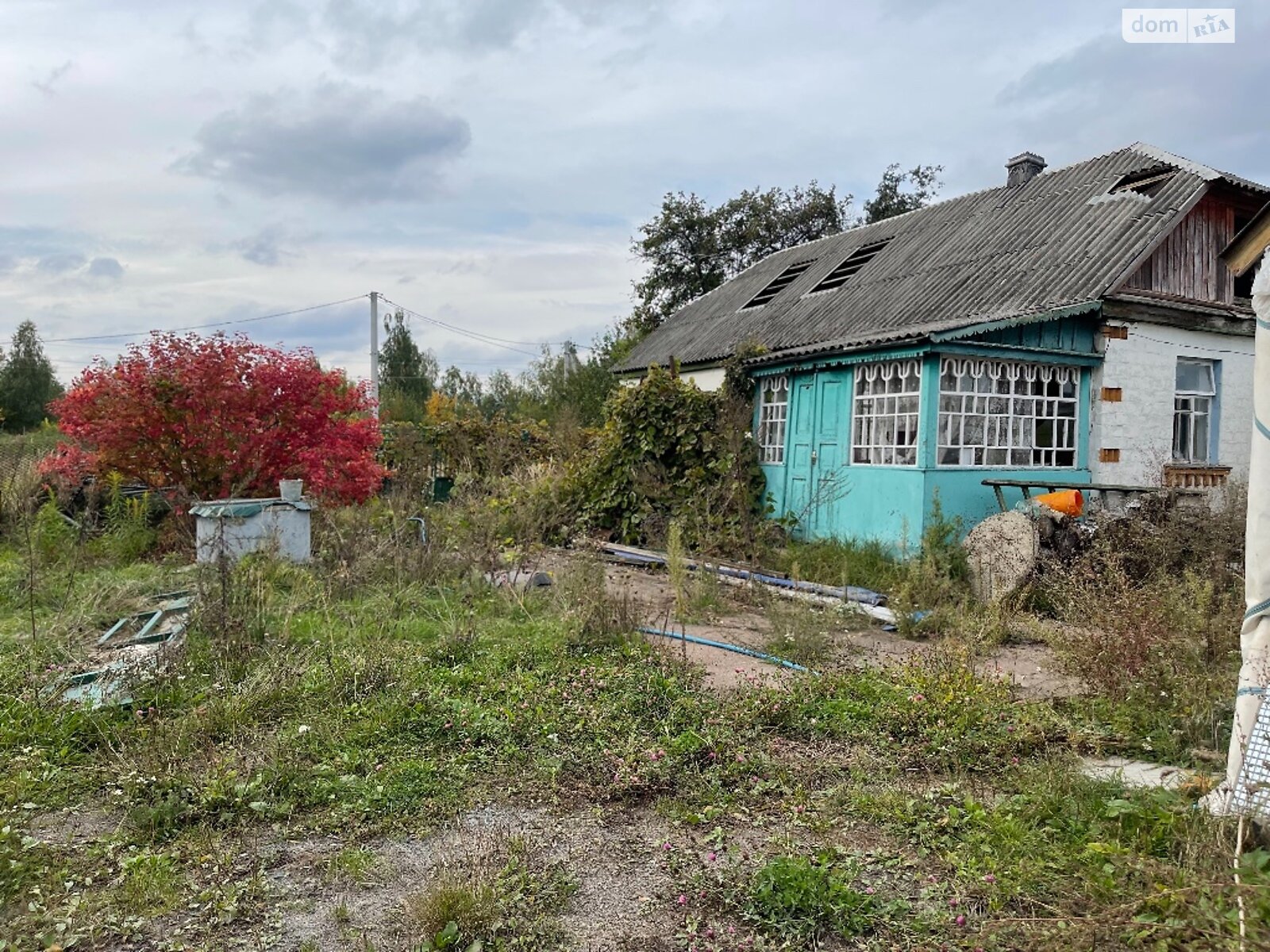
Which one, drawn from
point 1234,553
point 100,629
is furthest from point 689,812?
point 1234,553

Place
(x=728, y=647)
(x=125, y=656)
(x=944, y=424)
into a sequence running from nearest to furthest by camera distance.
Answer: (x=125, y=656) → (x=728, y=647) → (x=944, y=424)

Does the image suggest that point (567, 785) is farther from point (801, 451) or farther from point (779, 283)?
point (779, 283)

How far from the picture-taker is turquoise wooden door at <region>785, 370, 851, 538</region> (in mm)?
10953

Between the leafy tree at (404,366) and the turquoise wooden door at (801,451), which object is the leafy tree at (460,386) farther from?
the turquoise wooden door at (801,451)

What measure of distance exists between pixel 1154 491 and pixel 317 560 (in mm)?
8308

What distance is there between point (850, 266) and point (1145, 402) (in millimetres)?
6107

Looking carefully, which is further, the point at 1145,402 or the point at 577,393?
the point at 577,393

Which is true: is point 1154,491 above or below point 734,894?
above

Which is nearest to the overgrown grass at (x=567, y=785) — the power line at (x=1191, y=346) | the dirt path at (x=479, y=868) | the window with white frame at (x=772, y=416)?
the dirt path at (x=479, y=868)

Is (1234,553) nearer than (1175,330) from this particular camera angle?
Yes

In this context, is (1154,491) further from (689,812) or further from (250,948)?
(250,948)

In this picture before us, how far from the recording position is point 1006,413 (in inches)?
396

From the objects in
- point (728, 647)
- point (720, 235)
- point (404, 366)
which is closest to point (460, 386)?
point (404, 366)

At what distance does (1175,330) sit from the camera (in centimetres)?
1116
